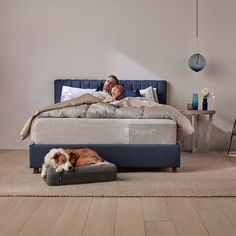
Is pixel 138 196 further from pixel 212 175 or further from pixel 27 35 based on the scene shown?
pixel 27 35

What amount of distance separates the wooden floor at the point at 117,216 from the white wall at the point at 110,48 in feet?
11.1

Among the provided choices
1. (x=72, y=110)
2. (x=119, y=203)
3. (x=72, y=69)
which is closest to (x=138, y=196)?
(x=119, y=203)

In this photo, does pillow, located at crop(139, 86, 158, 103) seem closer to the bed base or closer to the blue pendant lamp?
the blue pendant lamp

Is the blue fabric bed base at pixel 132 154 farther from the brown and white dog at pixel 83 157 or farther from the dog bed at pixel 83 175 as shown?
the dog bed at pixel 83 175

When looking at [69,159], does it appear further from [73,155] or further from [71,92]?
[71,92]

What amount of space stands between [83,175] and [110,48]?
123 inches

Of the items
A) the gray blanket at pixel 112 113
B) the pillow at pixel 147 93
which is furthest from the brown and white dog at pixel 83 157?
the pillow at pixel 147 93

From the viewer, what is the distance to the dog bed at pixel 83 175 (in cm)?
379

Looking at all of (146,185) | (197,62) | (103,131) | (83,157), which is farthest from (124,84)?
(146,185)

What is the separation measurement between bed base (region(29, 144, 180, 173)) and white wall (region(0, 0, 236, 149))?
2260mm

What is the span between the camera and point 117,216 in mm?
2889

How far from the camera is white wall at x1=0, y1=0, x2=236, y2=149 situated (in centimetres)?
652

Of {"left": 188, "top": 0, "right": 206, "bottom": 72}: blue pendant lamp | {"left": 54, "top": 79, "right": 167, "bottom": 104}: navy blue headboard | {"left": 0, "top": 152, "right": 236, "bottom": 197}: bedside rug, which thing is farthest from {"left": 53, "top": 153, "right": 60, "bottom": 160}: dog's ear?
{"left": 188, "top": 0, "right": 206, "bottom": 72}: blue pendant lamp

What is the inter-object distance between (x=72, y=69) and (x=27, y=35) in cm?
83
